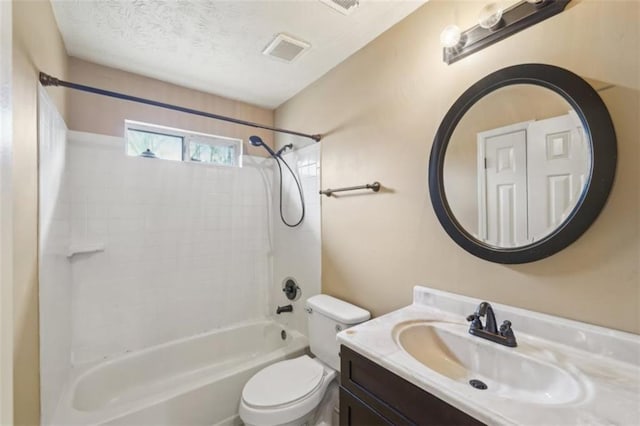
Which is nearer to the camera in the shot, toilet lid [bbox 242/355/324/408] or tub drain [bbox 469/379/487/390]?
tub drain [bbox 469/379/487/390]

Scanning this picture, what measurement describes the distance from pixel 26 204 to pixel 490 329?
174cm

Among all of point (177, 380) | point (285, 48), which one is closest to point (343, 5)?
point (285, 48)

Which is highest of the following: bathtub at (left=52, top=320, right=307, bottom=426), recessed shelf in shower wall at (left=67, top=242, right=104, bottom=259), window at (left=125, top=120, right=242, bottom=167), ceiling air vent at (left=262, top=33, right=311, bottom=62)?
Result: ceiling air vent at (left=262, top=33, right=311, bottom=62)

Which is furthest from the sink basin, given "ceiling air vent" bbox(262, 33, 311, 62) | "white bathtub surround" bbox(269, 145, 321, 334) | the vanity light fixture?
"ceiling air vent" bbox(262, 33, 311, 62)

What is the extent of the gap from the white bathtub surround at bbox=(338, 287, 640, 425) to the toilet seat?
61 cm

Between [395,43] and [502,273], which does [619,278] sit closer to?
[502,273]

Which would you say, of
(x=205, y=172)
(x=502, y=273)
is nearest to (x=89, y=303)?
(x=205, y=172)

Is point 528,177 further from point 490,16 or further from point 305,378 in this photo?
point 305,378

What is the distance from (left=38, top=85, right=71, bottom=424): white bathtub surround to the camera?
45.5 inches

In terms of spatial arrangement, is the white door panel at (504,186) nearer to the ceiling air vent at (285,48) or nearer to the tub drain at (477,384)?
the tub drain at (477,384)

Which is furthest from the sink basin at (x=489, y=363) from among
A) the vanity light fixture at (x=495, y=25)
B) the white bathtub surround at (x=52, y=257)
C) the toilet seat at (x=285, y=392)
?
the white bathtub surround at (x=52, y=257)

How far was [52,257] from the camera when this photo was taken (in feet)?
4.36

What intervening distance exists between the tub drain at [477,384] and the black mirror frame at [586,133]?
17.8 inches

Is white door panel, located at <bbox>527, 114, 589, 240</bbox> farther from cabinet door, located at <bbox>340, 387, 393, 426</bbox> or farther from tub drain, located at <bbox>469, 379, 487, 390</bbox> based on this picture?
cabinet door, located at <bbox>340, 387, 393, 426</bbox>
